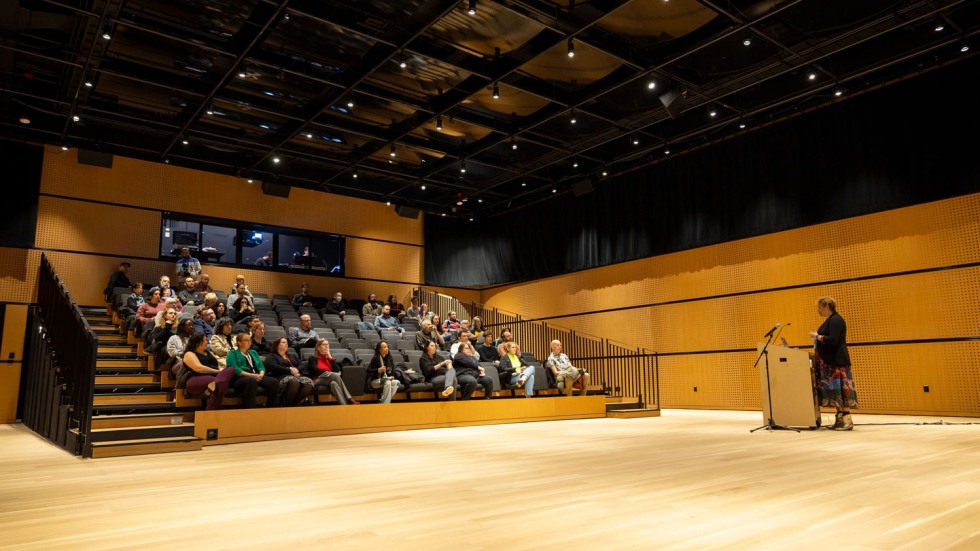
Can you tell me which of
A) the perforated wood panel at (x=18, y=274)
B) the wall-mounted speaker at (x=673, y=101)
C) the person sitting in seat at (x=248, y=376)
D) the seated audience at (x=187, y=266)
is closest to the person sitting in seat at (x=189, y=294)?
the seated audience at (x=187, y=266)

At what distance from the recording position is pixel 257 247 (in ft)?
36.4

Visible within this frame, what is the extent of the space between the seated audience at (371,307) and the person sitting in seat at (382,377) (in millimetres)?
3541

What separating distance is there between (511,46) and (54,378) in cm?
604

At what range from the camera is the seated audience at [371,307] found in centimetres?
1080

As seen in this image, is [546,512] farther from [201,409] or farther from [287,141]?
[287,141]

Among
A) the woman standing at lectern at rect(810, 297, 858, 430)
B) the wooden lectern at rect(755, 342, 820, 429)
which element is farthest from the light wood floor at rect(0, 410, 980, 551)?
the wooden lectern at rect(755, 342, 820, 429)

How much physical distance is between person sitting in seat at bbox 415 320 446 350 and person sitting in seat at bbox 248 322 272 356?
91.1 inches

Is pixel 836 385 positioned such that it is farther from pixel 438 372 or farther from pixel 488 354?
pixel 488 354

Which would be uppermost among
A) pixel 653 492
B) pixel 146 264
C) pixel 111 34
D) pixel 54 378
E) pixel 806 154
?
pixel 111 34

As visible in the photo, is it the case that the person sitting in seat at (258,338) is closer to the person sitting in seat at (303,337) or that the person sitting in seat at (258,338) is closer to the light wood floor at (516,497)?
the person sitting in seat at (303,337)

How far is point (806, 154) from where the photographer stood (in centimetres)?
877

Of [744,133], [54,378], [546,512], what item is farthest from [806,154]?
[54,378]

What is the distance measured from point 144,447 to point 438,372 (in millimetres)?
3481

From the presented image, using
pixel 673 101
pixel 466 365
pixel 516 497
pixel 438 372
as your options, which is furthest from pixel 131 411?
pixel 673 101
